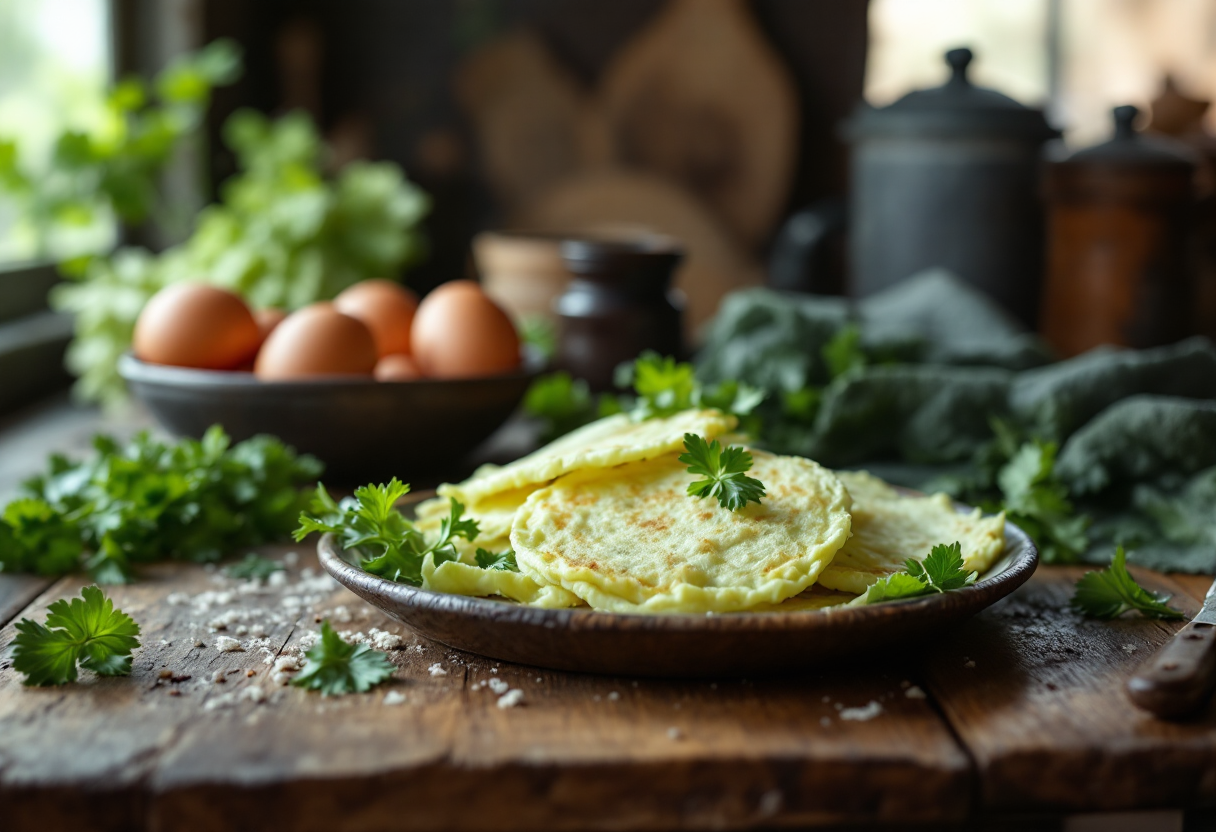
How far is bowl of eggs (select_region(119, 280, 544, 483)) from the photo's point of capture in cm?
136

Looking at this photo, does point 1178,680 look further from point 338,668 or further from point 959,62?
point 959,62

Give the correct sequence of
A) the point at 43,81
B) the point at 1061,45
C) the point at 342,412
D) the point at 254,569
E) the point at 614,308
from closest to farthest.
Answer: the point at 254,569, the point at 342,412, the point at 614,308, the point at 43,81, the point at 1061,45

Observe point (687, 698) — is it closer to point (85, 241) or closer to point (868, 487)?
point (868, 487)

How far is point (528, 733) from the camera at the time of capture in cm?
73

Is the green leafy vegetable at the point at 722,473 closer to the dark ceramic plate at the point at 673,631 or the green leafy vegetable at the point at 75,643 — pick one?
the dark ceramic plate at the point at 673,631

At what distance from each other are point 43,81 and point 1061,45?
2902 millimetres

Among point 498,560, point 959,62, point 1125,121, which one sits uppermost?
point 959,62

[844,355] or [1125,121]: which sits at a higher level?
[1125,121]

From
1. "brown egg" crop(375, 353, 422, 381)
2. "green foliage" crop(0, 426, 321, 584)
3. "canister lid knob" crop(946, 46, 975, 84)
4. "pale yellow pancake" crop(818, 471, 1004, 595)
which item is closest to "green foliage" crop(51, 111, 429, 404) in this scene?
"brown egg" crop(375, 353, 422, 381)

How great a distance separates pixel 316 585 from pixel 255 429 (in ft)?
1.25

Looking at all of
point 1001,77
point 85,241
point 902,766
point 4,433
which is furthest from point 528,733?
point 1001,77

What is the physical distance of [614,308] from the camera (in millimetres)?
1808

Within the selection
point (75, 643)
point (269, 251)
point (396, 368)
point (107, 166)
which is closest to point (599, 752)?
point (75, 643)

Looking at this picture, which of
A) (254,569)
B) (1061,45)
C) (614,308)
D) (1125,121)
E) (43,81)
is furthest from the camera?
(1061,45)
